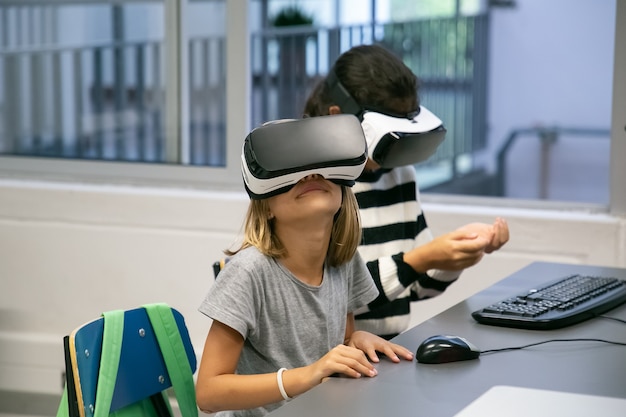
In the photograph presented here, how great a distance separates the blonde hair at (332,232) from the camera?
1.71m

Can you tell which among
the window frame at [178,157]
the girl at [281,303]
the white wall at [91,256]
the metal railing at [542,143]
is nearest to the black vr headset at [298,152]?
the girl at [281,303]

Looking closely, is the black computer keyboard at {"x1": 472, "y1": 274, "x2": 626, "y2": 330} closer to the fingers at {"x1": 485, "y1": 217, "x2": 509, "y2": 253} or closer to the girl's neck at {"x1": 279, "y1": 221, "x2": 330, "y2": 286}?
the fingers at {"x1": 485, "y1": 217, "x2": 509, "y2": 253}

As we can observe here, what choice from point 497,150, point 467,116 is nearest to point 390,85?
point 467,116

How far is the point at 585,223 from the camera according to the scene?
2971mm

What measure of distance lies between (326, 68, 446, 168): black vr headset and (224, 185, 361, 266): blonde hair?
23cm

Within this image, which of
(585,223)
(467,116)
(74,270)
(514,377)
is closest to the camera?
(514,377)

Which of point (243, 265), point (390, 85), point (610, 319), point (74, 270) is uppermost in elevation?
point (390, 85)

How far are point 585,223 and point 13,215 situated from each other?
1996 millimetres

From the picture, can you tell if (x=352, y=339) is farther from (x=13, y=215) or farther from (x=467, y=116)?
(x=467, y=116)

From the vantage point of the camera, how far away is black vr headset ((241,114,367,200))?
1.60 m

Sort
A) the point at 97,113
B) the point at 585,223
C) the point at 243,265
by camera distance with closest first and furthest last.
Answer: the point at 243,265 < the point at 585,223 < the point at 97,113

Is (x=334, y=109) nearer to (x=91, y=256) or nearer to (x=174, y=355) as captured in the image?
(x=174, y=355)

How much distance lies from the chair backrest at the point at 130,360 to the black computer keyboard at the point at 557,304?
1.87ft

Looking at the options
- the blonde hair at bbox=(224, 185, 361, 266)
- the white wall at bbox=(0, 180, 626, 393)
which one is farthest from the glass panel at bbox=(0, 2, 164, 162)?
the blonde hair at bbox=(224, 185, 361, 266)
